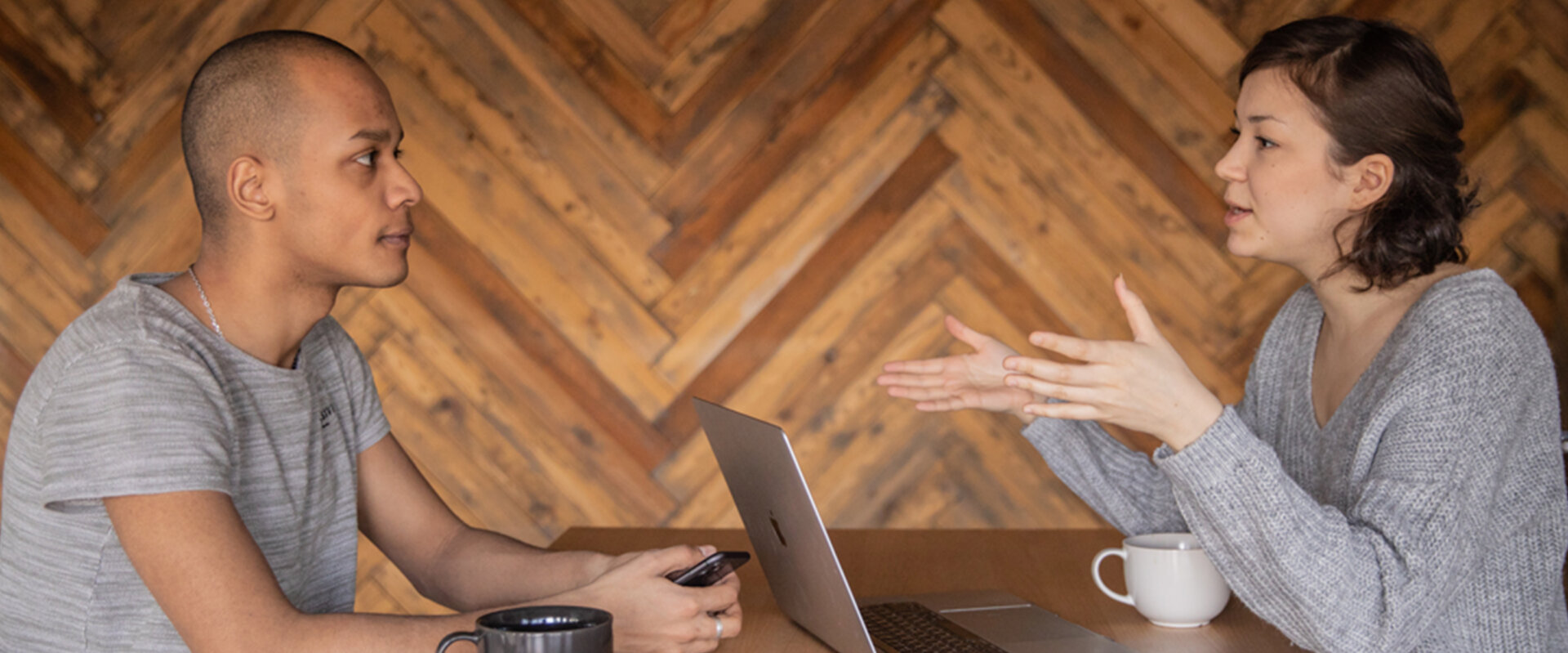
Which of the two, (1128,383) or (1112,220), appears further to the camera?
(1112,220)

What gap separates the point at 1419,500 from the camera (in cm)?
116

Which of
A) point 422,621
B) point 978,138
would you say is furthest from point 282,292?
point 978,138

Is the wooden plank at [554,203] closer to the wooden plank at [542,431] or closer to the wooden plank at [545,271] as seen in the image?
the wooden plank at [545,271]

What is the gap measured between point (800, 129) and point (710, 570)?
1617mm

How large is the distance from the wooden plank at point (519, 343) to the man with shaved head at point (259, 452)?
3.51 feet

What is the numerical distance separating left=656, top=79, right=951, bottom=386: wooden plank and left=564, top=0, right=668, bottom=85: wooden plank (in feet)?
1.36

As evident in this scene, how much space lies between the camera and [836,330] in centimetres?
268

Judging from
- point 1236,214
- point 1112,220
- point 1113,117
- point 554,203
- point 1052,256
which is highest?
point 1113,117

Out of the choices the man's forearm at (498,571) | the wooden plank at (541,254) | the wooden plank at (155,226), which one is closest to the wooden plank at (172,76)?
the wooden plank at (155,226)

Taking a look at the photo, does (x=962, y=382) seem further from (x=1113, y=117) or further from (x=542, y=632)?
(x=1113, y=117)

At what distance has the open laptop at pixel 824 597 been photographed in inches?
42.5

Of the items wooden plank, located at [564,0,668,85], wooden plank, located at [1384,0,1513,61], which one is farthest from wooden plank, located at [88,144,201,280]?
wooden plank, located at [1384,0,1513,61]

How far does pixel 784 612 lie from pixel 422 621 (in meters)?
0.42

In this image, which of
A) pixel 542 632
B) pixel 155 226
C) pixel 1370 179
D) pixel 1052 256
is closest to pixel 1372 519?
pixel 1370 179
